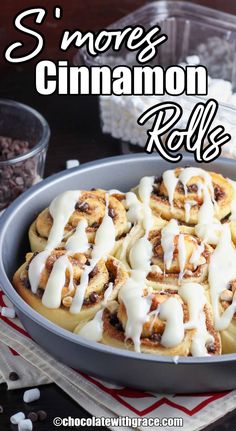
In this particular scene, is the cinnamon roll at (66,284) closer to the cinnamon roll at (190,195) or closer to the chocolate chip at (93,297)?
the chocolate chip at (93,297)

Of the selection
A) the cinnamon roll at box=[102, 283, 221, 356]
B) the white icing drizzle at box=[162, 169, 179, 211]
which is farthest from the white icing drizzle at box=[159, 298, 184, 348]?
the white icing drizzle at box=[162, 169, 179, 211]

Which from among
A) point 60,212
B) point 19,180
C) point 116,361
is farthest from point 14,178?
point 116,361

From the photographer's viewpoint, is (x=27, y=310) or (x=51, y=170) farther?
(x=51, y=170)

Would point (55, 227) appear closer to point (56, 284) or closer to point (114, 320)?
point (56, 284)

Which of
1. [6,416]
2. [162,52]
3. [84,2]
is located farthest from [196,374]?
[84,2]

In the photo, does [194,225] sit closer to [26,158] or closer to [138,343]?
[138,343]

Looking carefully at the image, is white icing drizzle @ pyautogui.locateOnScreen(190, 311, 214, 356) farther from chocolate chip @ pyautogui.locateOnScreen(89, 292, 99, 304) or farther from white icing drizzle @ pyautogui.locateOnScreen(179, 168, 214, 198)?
white icing drizzle @ pyautogui.locateOnScreen(179, 168, 214, 198)

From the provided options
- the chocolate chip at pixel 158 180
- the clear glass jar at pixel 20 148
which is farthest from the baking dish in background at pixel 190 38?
the chocolate chip at pixel 158 180
